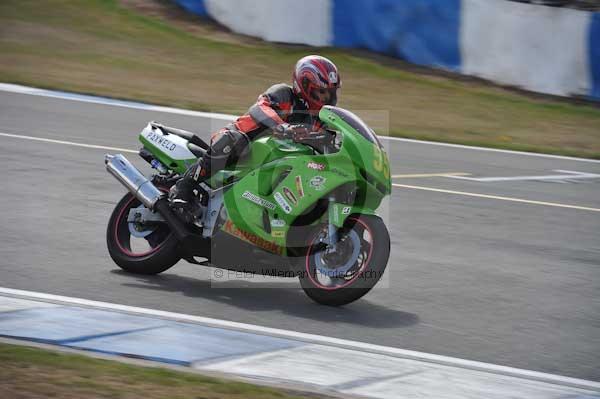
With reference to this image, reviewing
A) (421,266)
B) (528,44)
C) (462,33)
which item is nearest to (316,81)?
(421,266)

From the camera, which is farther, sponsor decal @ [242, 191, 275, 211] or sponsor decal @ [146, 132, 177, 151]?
sponsor decal @ [146, 132, 177, 151]

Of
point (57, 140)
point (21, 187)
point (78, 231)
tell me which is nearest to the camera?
point (78, 231)

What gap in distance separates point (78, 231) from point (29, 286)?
70.0 inches

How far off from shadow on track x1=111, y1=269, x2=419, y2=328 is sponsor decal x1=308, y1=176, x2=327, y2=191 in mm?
855

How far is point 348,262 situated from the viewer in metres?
7.12

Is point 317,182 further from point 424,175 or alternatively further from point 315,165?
point 424,175

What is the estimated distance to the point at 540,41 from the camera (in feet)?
59.9

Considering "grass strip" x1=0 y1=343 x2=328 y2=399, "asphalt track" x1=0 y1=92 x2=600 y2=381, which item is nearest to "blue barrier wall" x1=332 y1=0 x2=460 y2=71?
"asphalt track" x1=0 y1=92 x2=600 y2=381

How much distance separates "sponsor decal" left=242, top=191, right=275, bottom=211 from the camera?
24.4 feet

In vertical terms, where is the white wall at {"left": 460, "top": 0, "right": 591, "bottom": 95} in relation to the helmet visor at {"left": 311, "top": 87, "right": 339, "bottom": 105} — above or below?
below

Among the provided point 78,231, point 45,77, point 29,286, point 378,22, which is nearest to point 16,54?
point 45,77

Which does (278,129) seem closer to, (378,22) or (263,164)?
(263,164)

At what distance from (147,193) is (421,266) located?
7.88ft

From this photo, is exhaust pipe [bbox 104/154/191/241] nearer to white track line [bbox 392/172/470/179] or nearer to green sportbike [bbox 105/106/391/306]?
green sportbike [bbox 105/106/391/306]
